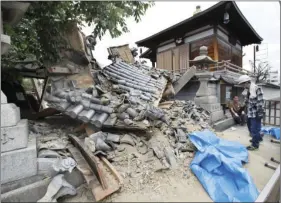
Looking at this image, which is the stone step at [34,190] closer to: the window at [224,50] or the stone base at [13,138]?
the stone base at [13,138]

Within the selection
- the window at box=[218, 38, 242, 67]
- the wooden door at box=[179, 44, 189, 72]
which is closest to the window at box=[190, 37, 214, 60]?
the wooden door at box=[179, 44, 189, 72]

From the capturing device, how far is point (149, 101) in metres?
2.90

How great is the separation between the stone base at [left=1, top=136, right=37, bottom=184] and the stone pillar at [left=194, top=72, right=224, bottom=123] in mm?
4223

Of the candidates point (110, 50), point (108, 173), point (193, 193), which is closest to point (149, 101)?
point (108, 173)

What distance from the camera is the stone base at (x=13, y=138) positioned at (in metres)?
1.58

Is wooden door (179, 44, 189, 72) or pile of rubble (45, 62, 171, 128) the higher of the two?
wooden door (179, 44, 189, 72)

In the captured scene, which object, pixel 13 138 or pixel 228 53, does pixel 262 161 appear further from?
pixel 228 53

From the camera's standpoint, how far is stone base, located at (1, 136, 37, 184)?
154 centimetres

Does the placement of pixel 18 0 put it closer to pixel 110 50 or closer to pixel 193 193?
pixel 193 193

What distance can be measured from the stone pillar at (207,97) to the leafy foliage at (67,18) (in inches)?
111

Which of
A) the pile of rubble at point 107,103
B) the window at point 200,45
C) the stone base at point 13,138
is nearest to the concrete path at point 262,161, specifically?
the pile of rubble at point 107,103

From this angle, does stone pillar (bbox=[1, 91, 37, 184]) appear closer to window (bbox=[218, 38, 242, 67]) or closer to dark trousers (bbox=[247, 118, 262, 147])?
dark trousers (bbox=[247, 118, 262, 147])

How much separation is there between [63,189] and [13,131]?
75 centimetres

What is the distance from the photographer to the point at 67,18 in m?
2.69
